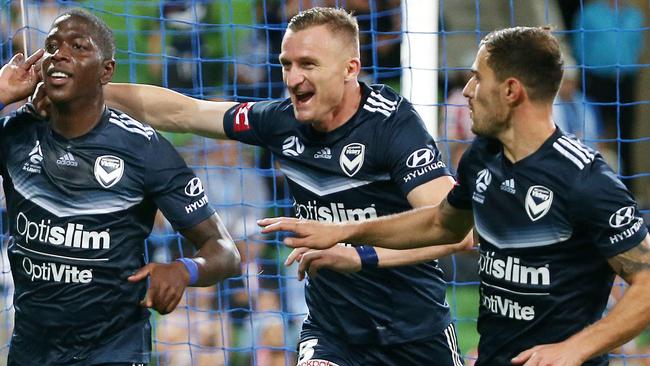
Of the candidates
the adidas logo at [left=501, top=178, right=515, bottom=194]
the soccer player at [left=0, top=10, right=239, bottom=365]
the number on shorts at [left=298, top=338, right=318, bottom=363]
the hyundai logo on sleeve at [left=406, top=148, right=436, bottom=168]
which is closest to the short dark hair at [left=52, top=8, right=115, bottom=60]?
the soccer player at [left=0, top=10, right=239, bottom=365]

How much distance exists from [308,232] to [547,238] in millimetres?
843

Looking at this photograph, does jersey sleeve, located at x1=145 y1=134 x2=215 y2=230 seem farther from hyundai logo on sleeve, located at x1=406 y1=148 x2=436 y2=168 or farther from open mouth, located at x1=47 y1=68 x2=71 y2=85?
hyundai logo on sleeve, located at x1=406 y1=148 x2=436 y2=168

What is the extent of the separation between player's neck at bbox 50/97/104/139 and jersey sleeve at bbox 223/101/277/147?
83 centimetres

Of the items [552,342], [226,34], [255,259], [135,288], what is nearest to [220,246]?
[135,288]

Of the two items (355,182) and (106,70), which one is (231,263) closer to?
(355,182)

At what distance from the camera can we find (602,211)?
4004mm

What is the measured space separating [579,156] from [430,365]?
1.43 metres

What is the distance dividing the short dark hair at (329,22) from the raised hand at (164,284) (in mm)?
1253

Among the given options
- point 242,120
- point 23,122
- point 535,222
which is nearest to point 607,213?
point 535,222

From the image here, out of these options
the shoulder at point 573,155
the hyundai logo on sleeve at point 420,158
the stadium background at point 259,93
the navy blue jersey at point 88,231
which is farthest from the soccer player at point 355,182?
the stadium background at point 259,93

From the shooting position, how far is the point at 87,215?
4.70 m

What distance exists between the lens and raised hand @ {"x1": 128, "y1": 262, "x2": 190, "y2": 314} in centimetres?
437

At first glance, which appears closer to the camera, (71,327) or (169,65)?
(71,327)

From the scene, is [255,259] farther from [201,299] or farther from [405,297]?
[405,297]
